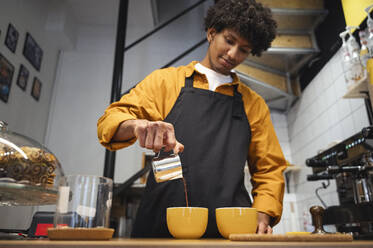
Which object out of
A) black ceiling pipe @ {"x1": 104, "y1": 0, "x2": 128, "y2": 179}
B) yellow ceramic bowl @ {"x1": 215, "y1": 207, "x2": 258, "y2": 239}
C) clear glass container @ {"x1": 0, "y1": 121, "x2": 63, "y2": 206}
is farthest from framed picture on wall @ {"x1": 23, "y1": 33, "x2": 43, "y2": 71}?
yellow ceramic bowl @ {"x1": 215, "y1": 207, "x2": 258, "y2": 239}

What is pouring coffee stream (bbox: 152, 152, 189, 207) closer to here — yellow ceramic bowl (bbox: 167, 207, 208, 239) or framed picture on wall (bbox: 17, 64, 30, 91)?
yellow ceramic bowl (bbox: 167, 207, 208, 239)

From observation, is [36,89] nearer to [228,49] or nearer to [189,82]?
[189,82]

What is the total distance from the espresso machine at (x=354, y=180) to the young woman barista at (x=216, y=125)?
14.4 inches

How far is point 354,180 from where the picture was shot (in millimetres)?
1576

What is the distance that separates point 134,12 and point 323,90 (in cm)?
236

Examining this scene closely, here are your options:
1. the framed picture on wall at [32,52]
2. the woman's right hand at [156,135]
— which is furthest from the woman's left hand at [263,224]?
the framed picture on wall at [32,52]

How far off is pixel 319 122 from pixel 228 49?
209 centimetres

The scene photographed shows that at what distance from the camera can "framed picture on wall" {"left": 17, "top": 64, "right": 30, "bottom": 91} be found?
2599 millimetres

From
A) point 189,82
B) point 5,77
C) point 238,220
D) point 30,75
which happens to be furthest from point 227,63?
point 30,75

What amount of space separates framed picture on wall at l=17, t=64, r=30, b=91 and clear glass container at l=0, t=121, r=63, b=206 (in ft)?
6.45

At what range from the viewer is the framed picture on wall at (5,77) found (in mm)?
2287

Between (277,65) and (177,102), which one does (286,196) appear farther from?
(177,102)

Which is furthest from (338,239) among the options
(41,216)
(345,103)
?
(345,103)

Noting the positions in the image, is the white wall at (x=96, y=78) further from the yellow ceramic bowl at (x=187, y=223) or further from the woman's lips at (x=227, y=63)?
the yellow ceramic bowl at (x=187, y=223)
